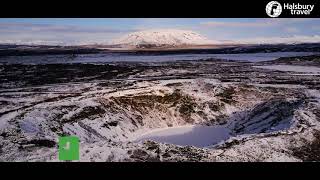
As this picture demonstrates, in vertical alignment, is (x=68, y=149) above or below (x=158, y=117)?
above

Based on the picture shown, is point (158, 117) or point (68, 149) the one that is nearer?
point (68, 149)
